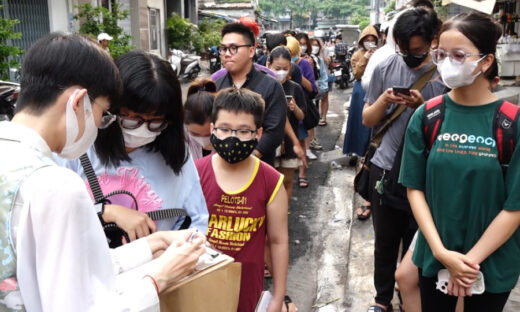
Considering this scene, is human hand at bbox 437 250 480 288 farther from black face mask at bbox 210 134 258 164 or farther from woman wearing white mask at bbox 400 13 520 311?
black face mask at bbox 210 134 258 164

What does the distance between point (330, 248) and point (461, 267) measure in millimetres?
2705

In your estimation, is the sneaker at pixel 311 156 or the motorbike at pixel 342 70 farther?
the motorbike at pixel 342 70

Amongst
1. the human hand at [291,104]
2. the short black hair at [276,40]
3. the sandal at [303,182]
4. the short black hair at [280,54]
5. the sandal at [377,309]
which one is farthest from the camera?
the sandal at [303,182]

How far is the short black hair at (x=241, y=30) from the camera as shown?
3.66 m

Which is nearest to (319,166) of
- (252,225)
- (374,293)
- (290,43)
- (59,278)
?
(290,43)

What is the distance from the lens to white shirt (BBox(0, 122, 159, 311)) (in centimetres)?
103

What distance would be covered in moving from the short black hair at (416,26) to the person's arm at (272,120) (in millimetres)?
1025

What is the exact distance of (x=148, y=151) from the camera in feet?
6.22

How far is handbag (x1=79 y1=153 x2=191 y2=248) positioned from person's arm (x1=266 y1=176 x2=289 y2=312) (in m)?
0.60

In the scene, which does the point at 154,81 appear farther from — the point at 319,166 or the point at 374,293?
the point at 319,166

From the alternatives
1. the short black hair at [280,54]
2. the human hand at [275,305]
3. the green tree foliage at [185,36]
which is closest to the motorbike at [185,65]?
the green tree foliage at [185,36]

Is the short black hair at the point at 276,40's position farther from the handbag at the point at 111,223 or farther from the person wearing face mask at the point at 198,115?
the handbag at the point at 111,223

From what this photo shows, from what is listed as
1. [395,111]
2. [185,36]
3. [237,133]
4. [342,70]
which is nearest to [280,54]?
[395,111]

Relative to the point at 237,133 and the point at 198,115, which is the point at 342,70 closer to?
the point at 198,115
